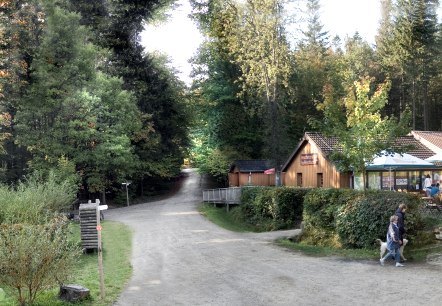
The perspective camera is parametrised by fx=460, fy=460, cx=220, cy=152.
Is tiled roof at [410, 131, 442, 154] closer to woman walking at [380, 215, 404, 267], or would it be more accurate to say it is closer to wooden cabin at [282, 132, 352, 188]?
wooden cabin at [282, 132, 352, 188]

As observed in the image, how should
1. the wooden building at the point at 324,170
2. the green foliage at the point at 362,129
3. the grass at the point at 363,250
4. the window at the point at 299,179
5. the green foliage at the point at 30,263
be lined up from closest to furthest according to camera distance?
the green foliage at the point at 30,263 < the grass at the point at 363,250 < the green foliage at the point at 362,129 < the wooden building at the point at 324,170 < the window at the point at 299,179

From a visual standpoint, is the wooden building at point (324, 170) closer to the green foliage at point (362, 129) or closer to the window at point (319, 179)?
the window at point (319, 179)

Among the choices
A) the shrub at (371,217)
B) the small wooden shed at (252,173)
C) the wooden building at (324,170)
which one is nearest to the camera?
the shrub at (371,217)

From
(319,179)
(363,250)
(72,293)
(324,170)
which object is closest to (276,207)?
(324,170)

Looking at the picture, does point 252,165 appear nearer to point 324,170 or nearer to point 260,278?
point 324,170

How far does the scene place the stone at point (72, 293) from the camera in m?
9.10

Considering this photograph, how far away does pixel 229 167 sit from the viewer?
152 ft

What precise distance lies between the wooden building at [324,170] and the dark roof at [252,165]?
8184 mm

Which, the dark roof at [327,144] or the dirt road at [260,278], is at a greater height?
the dark roof at [327,144]

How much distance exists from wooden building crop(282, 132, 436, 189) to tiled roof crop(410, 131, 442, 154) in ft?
0.41

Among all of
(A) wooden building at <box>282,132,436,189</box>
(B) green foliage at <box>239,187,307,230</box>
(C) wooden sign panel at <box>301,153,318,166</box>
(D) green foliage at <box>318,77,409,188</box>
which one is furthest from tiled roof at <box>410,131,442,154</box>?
(D) green foliage at <box>318,77,409,188</box>

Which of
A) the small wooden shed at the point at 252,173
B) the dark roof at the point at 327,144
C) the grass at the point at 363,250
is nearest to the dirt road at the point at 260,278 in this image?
the grass at the point at 363,250

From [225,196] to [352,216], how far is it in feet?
58.0

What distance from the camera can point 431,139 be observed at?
113 feet
